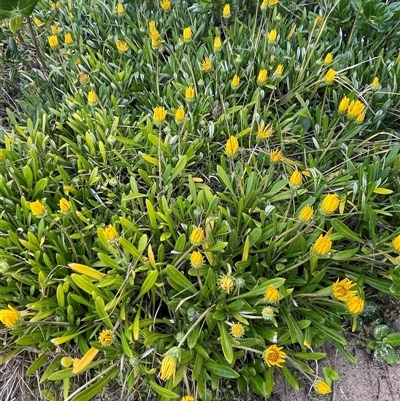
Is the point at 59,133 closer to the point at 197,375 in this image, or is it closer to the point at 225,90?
the point at 225,90

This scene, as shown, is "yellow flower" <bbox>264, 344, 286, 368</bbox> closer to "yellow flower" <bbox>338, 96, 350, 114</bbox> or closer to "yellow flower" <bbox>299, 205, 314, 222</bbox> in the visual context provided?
"yellow flower" <bbox>299, 205, 314, 222</bbox>

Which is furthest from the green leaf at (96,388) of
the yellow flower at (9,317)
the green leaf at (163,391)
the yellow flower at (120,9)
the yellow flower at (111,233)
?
the yellow flower at (120,9)

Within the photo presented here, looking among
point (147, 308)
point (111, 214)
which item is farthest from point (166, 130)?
point (147, 308)

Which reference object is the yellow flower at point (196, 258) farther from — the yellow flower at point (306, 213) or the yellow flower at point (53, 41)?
the yellow flower at point (53, 41)

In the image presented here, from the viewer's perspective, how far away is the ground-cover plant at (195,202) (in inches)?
52.1

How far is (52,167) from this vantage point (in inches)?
66.4

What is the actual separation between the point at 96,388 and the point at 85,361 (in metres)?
0.09

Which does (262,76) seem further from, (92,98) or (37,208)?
(37,208)

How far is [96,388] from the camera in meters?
1.28

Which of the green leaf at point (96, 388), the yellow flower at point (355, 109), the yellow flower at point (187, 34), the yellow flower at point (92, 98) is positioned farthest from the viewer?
the yellow flower at point (187, 34)

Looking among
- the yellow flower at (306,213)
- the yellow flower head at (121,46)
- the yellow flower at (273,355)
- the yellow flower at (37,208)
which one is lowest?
the yellow flower at (273,355)

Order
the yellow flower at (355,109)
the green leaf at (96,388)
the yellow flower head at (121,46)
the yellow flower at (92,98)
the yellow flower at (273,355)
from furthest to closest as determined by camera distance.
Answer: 1. the yellow flower head at (121,46)
2. the yellow flower at (92,98)
3. the yellow flower at (355,109)
4. the green leaf at (96,388)
5. the yellow flower at (273,355)

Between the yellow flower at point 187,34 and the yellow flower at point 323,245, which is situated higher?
the yellow flower at point 187,34

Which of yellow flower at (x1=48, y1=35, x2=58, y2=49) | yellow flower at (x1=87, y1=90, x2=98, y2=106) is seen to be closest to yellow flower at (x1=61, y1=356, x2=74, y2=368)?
yellow flower at (x1=87, y1=90, x2=98, y2=106)
